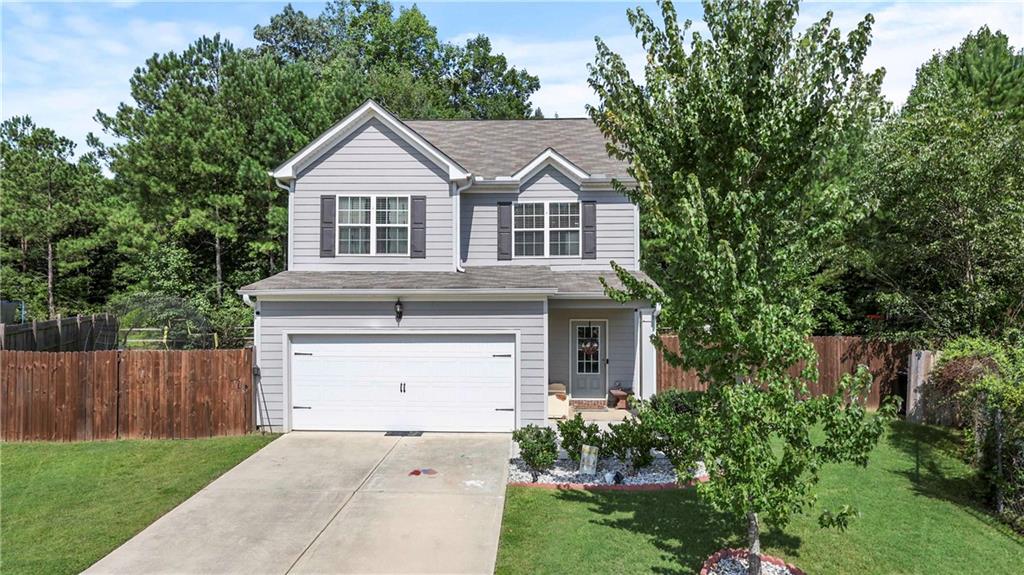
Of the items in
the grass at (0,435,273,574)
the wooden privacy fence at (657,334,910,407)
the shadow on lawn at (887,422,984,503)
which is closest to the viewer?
the grass at (0,435,273,574)

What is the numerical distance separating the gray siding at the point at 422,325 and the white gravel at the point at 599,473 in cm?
231

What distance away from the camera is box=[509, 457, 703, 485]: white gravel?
930 cm

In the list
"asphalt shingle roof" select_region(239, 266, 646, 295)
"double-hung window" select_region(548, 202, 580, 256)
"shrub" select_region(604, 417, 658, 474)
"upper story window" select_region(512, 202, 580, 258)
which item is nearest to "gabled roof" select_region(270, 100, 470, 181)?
"upper story window" select_region(512, 202, 580, 258)

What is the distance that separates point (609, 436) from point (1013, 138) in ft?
36.1

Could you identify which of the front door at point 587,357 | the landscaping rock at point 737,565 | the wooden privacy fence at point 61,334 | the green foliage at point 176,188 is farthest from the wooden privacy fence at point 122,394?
the landscaping rock at point 737,565

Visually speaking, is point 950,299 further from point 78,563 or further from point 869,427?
point 78,563

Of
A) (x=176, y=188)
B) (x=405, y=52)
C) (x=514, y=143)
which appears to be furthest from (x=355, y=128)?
(x=405, y=52)

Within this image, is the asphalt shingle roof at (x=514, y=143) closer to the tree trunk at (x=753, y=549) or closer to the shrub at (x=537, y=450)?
the shrub at (x=537, y=450)

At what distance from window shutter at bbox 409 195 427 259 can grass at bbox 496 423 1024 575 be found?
651 cm

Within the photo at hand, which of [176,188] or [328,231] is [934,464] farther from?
[176,188]

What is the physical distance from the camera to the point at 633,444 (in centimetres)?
943

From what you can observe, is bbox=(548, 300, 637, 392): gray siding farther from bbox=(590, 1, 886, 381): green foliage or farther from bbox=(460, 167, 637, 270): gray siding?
bbox=(590, 1, 886, 381): green foliage

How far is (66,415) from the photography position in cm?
1156

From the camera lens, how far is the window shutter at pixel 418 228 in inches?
543
